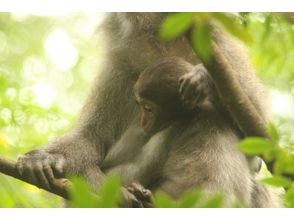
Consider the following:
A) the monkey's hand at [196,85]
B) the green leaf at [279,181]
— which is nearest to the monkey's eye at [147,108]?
the monkey's hand at [196,85]

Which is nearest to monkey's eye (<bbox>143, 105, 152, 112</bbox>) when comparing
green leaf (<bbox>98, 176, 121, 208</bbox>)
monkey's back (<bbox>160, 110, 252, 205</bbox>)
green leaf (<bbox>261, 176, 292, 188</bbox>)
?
monkey's back (<bbox>160, 110, 252, 205</bbox>)

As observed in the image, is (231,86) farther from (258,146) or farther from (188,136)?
(258,146)

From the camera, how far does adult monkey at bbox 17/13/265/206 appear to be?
3027 mm

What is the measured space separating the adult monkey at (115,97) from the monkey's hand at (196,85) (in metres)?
0.30

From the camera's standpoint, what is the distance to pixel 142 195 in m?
2.68

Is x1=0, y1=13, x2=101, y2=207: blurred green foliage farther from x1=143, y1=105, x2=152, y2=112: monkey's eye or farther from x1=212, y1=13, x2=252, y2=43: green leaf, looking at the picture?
x1=212, y1=13, x2=252, y2=43: green leaf

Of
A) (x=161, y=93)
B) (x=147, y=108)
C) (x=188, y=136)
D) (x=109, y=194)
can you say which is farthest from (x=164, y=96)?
(x=109, y=194)

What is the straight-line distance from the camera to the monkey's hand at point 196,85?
2.61m

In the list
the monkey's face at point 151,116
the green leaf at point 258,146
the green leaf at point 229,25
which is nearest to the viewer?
the green leaf at point 229,25

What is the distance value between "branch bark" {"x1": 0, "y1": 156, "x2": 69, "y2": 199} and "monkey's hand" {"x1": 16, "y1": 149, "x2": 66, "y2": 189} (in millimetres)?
42

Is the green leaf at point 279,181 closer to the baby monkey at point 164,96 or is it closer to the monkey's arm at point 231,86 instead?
the monkey's arm at point 231,86

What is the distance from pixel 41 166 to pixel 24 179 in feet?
0.59

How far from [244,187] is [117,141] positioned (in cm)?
86
